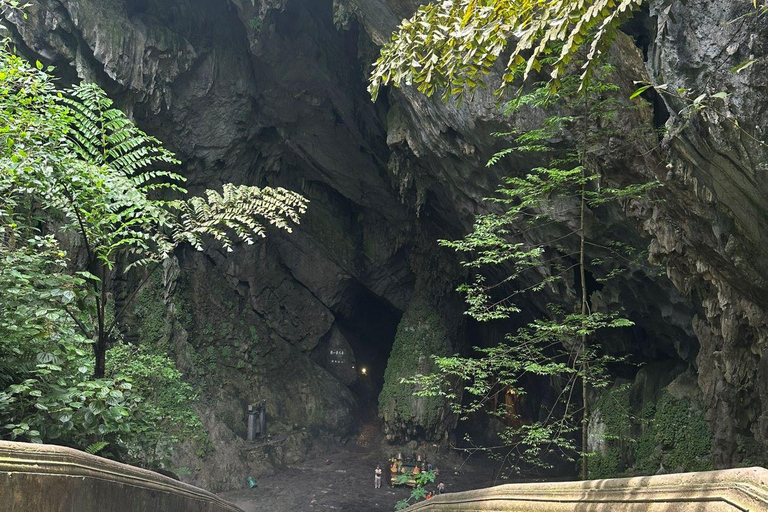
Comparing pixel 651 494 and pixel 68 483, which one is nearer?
pixel 651 494

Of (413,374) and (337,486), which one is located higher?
(413,374)

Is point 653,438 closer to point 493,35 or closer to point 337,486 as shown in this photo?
point 337,486

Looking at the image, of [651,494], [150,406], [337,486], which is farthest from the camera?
[337,486]

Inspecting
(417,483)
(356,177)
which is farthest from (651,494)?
(356,177)

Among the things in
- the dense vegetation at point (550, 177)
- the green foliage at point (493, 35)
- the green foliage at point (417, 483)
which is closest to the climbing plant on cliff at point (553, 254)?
the dense vegetation at point (550, 177)

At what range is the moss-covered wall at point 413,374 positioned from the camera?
19.9m

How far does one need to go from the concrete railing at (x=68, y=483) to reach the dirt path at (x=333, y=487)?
13220 millimetres

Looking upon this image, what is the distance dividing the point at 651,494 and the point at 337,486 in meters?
17.0

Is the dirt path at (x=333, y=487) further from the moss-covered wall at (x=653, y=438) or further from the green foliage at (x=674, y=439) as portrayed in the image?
the green foliage at (x=674, y=439)

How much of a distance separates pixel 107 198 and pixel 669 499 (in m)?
4.94

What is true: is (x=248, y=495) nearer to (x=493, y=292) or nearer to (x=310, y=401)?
(x=310, y=401)

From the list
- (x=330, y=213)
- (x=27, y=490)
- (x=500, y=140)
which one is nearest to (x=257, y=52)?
(x=330, y=213)

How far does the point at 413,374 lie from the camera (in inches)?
780

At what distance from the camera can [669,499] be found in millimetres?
2084
